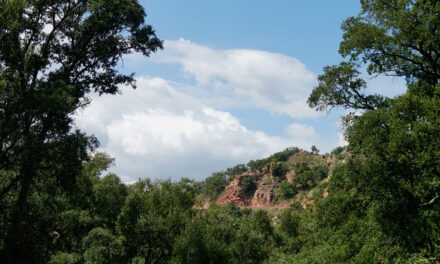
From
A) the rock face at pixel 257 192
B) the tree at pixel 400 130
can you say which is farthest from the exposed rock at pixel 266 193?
the tree at pixel 400 130

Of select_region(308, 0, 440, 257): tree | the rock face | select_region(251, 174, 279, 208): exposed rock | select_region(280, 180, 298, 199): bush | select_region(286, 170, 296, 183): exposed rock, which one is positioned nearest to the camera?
select_region(308, 0, 440, 257): tree

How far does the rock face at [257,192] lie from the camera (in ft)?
422

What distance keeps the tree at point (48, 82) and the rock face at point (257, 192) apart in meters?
116

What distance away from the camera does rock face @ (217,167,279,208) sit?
12866 centimetres

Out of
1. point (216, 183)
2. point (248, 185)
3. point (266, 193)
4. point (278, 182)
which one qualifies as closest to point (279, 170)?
point (278, 182)

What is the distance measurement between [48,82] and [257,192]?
406 feet

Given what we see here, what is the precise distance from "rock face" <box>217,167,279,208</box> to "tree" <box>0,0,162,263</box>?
115796mm

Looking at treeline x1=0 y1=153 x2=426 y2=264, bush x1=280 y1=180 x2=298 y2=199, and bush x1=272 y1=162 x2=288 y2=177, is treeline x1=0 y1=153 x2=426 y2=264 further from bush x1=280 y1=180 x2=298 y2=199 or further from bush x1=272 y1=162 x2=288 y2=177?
bush x1=272 y1=162 x2=288 y2=177

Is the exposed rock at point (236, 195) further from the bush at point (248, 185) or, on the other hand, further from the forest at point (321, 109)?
the forest at point (321, 109)

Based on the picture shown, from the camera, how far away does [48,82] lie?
1402 centimetres

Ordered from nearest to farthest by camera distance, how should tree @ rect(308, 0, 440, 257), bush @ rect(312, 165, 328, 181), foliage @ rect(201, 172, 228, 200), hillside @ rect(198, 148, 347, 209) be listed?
tree @ rect(308, 0, 440, 257) < bush @ rect(312, 165, 328, 181) < hillside @ rect(198, 148, 347, 209) < foliage @ rect(201, 172, 228, 200)

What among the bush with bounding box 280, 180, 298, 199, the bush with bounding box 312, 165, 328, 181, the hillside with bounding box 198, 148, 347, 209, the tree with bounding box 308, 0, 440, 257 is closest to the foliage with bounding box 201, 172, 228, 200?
the hillside with bounding box 198, 148, 347, 209

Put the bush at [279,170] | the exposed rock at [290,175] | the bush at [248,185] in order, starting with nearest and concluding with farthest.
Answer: the exposed rock at [290,175] → the bush at [248,185] → the bush at [279,170]

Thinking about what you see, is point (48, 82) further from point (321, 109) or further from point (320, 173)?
point (320, 173)
